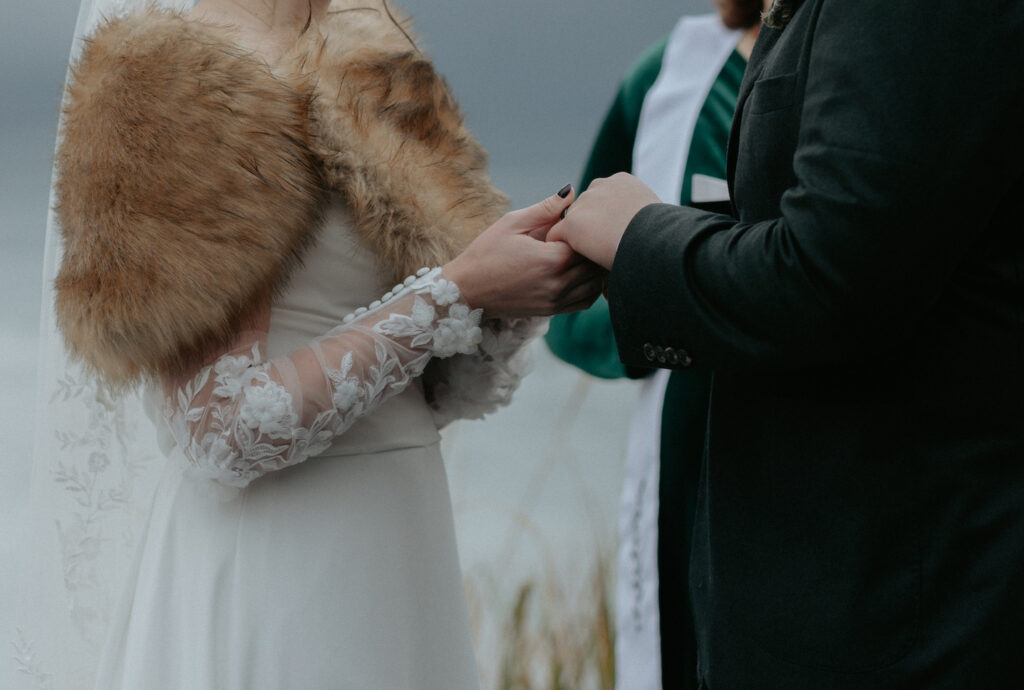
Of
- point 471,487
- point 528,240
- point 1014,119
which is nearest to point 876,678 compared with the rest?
point 1014,119

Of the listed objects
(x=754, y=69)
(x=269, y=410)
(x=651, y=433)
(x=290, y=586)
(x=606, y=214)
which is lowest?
(x=651, y=433)

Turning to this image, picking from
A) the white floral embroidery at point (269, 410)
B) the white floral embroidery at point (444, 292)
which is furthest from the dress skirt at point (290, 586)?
the white floral embroidery at point (444, 292)

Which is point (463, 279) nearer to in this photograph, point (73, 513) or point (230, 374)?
point (230, 374)

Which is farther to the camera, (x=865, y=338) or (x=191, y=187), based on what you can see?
(x=191, y=187)

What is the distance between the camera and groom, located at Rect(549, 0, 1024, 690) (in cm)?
77

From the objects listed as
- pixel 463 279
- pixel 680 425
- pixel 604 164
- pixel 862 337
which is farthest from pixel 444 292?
pixel 604 164

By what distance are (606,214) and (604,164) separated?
3.04 ft

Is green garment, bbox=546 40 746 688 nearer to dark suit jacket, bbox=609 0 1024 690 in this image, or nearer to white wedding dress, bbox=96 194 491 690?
white wedding dress, bbox=96 194 491 690

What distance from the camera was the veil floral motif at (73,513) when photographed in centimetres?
149

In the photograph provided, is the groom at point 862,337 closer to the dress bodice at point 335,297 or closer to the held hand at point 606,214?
the held hand at point 606,214

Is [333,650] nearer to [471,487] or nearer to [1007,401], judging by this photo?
[1007,401]

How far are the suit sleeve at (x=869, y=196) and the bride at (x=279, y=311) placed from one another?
350 millimetres

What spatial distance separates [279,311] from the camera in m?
1.24

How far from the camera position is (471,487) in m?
2.66
